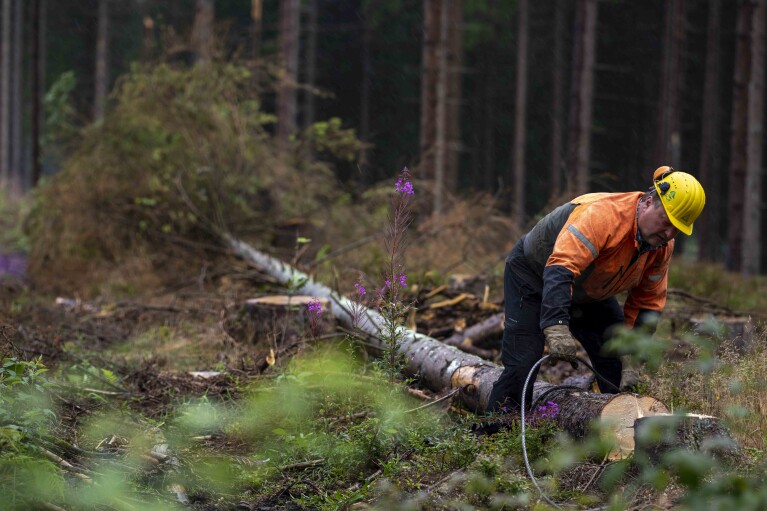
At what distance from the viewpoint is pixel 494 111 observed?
3534 centimetres

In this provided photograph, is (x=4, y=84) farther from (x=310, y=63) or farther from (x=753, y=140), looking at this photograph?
(x=753, y=140)

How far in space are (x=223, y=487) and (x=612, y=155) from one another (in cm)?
3072

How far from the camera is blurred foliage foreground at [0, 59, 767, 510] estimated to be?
3988mm

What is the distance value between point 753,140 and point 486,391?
13421mm

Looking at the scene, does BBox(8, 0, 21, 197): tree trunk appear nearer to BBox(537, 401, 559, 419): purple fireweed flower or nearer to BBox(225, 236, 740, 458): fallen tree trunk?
BBox(225, 236, 740, 458): fallen tree trunk

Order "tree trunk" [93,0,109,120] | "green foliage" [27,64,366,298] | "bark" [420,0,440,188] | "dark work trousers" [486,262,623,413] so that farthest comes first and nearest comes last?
"tree trunk" [93,0,109,120]
"bark" [420,0,440,188]
"green foliage" [27,64,366,298]
"dark work trousers" [486,262,623,413]

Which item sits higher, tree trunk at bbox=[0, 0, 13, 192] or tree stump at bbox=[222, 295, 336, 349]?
tree trunk at bbox=[0, 0, 13, 192]

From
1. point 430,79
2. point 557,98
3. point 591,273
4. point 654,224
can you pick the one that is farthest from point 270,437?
point 557,98

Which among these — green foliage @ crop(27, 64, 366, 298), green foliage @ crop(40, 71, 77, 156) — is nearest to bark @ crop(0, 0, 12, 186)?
green foliage @ crop(40, 71, 77, 156)

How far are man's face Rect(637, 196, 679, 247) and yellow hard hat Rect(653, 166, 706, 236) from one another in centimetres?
4

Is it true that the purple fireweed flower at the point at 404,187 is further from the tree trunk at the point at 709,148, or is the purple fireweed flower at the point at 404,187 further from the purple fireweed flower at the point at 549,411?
the tree trunk at the point at 709,148

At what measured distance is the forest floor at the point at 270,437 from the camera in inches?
161

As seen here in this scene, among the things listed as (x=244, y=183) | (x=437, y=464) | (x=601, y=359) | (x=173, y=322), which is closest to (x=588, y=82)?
(x=244, y=183)

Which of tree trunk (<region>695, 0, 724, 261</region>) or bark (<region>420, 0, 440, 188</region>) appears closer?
bark (<region>420, 0, 440, 188</region>)
